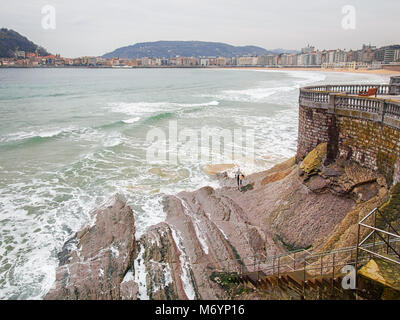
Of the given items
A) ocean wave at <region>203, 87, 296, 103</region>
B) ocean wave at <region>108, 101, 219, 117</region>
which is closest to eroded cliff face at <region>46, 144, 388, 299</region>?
ocean wave at <region>108, 101, 219, 117</region>

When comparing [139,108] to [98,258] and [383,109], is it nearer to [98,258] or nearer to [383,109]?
[98,258]

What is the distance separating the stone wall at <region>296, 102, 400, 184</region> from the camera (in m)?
9.23

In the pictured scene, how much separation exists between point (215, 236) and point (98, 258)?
3.80 m

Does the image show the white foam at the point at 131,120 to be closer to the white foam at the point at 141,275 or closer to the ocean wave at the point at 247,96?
the ocean wave at the point at 247,96

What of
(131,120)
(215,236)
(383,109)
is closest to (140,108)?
(131,120)

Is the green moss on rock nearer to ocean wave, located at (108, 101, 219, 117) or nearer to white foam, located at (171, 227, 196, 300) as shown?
white foam, located at (171, 227, 196, 300)

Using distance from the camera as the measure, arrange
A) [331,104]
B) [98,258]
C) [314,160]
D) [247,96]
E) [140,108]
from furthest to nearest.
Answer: [247,96] < [140,108] < [314,160] < [331,104] < [98,258]

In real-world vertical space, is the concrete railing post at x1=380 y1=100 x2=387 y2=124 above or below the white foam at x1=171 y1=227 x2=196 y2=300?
above

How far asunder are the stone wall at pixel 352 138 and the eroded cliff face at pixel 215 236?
0.36 meters

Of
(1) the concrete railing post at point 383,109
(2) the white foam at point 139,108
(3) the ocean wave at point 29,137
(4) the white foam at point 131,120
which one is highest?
(1) the concrete railing post at point 383,109

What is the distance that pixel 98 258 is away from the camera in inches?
404

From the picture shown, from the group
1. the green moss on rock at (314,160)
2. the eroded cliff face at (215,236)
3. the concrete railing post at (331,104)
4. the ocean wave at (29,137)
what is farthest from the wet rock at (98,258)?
the ocean wave at (29,137)

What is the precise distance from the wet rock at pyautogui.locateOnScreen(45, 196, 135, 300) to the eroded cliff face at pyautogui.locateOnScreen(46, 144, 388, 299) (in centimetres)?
3

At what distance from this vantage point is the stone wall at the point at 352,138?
923 cm
